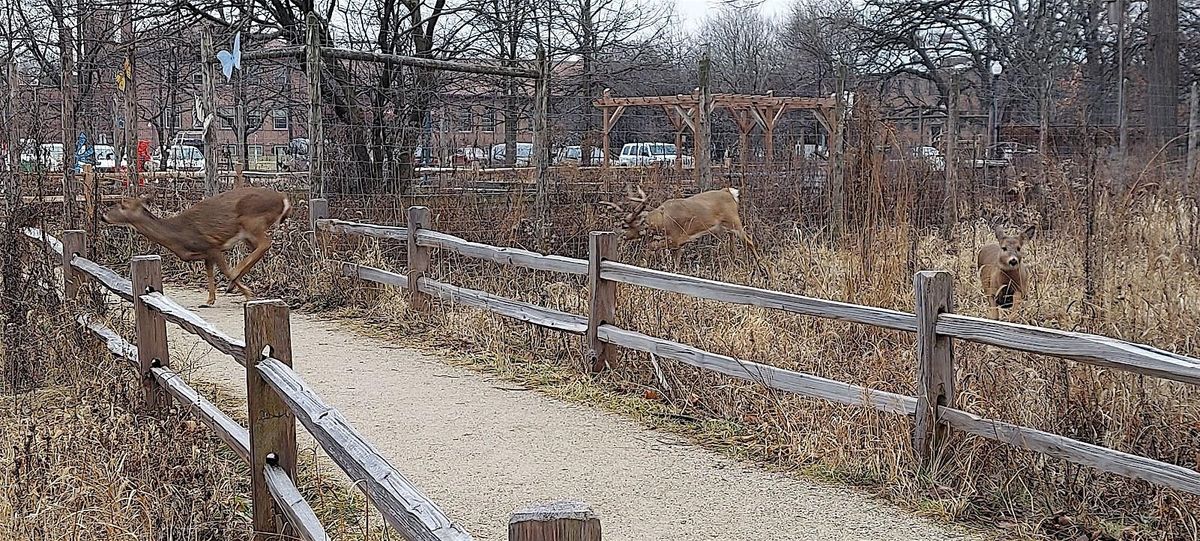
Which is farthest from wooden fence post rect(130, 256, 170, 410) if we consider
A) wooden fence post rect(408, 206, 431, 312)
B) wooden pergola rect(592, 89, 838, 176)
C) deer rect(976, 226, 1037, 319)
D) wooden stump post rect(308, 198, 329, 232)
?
wooden pergola rect(592, 89, 838, 176)

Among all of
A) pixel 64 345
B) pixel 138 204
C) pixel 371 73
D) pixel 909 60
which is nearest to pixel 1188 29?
pixel 909 60

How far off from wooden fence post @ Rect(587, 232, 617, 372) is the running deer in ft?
14.0

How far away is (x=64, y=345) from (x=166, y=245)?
350 cm

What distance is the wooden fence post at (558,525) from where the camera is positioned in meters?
2.27

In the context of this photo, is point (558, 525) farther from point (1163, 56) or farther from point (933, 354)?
point (1163, 56)

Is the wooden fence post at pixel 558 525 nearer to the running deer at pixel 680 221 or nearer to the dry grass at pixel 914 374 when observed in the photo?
the dry grass at pixel 914 374

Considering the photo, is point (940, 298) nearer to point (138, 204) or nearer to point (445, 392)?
point (445, 392)

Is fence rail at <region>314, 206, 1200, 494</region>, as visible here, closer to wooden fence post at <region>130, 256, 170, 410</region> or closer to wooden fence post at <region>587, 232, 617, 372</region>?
wooden fence post at <region>587, 232, 617, 372</region>

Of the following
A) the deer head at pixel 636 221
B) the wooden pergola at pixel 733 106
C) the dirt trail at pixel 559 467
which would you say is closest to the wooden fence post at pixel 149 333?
the dirt trail at pixel 559 467

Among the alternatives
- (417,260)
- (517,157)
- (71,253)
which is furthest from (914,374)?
(517,157)

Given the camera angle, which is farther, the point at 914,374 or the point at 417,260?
the point at 417,260

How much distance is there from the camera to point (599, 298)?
8.37m

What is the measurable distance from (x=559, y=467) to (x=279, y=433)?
2.06m

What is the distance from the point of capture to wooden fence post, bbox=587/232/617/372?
8.32 meters
